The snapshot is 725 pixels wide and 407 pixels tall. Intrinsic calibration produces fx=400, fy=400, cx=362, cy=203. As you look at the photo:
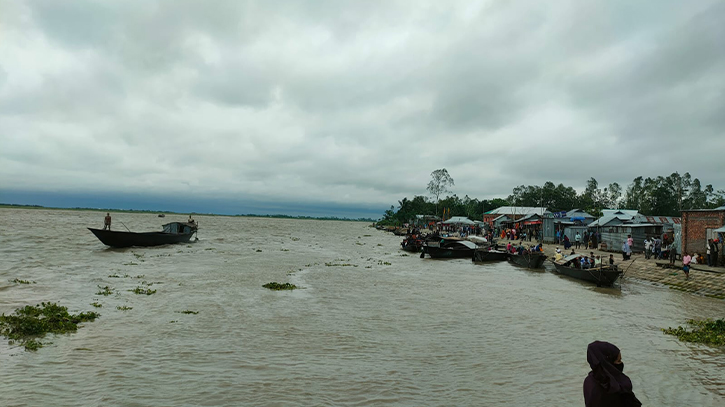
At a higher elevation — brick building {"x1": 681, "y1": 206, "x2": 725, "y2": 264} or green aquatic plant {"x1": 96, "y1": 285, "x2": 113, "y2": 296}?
brick building {"x1": 681, "y1": 206, "x2": 725, "y2": 264}

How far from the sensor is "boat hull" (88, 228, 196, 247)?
116ft

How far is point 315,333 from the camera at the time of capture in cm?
1154

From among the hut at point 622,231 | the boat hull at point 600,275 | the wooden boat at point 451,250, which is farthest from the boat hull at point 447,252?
the boat hull at point 600,275

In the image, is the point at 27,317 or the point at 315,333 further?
the point at 315,333

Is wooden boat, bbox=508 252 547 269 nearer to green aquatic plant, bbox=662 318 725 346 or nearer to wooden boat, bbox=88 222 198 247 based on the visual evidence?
green aquatic plant, bbox=662 318 725 346

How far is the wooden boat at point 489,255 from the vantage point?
119ft

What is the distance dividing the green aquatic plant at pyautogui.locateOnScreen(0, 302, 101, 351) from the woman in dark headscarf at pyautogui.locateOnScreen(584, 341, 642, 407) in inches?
441

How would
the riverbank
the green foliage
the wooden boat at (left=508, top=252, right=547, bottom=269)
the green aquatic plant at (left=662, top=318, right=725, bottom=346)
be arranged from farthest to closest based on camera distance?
the wooden boat at (left=508, top=252, right=547, bottom=269)
the riverbank
the green foliage
the green aquatic plant at (left=662, top=318, right=725, bottom=346)

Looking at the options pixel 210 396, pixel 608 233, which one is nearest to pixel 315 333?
pixel 210 396

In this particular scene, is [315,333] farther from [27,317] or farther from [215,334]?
[27,317]

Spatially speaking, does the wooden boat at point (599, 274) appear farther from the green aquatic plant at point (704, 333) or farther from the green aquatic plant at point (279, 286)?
the green aquatic plant at point (279, 286)

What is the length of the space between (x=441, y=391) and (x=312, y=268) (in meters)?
21.1

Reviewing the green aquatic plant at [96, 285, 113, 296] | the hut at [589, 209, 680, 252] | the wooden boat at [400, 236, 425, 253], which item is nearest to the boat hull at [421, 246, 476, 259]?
the wooden boat at [400, 236, 425, 253]

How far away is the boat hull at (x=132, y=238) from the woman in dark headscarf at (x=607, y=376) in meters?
37.4
